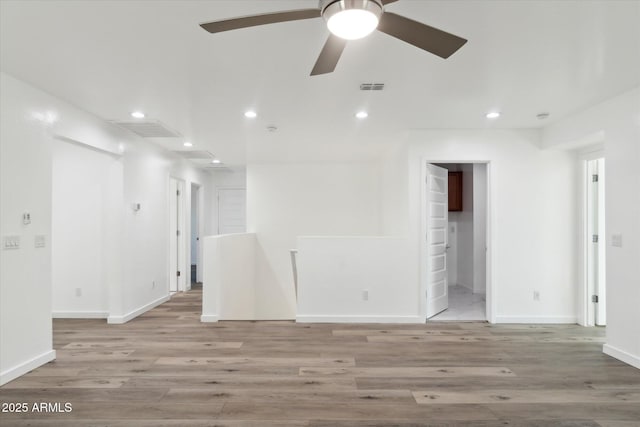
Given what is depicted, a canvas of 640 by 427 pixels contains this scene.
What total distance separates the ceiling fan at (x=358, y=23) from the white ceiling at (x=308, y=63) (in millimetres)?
444

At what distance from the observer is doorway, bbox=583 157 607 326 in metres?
4.41

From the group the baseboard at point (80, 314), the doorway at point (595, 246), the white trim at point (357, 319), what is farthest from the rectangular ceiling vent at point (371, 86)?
the baseboard at point (80, 314)

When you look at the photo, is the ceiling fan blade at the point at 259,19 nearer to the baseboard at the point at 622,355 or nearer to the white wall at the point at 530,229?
the white wall at the point at 530,229

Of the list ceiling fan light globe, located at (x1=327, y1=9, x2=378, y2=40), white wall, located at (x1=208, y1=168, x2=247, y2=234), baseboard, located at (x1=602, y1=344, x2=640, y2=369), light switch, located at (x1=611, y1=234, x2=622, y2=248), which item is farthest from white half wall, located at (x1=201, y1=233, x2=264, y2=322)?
light switch, located at (x1=611, y1=234, x2=622, y2=248)

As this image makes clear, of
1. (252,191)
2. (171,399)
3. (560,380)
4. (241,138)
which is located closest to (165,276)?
(252,191)

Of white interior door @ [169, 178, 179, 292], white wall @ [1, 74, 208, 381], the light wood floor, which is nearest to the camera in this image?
the light wood floor

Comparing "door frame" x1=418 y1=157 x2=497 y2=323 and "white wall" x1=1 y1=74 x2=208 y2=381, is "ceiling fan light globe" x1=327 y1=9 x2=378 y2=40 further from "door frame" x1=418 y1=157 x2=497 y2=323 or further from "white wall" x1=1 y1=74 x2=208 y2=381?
"door frame" x1=418 y1=157 x2=497 y2=323

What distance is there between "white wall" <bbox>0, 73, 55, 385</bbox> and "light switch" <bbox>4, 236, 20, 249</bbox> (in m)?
0.03

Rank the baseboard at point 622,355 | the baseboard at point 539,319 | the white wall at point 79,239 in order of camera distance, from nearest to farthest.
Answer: the baseboard at point 622,355 → the baseboard at point 539,319 → the white wall at point 79,239

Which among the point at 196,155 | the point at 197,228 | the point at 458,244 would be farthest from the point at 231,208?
the point at 458,244

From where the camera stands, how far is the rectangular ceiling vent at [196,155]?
20.2 feet

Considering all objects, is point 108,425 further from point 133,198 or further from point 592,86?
point 592,86

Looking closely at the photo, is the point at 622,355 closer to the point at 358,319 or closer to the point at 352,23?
the point at 358,319

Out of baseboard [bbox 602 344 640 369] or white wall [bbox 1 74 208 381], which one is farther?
baseboard [bbox 602 344 640 369]
